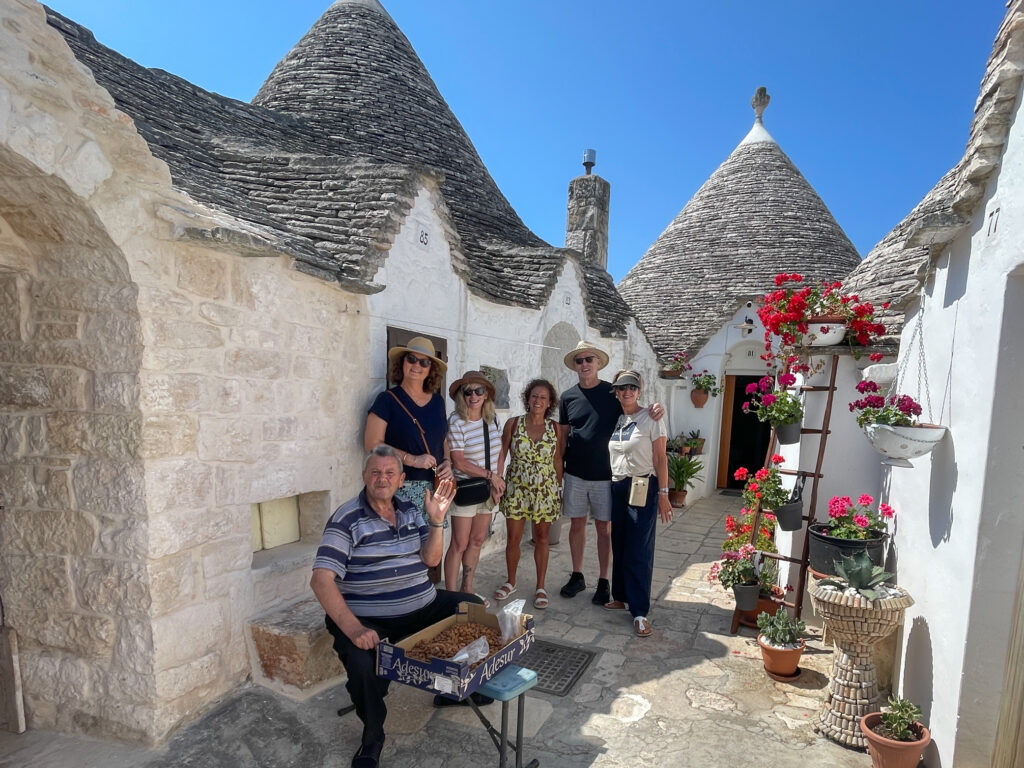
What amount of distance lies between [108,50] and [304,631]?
19.0ft

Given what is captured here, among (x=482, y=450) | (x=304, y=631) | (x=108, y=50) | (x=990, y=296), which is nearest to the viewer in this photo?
(x=990, y=296)

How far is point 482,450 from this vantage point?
4336 mm

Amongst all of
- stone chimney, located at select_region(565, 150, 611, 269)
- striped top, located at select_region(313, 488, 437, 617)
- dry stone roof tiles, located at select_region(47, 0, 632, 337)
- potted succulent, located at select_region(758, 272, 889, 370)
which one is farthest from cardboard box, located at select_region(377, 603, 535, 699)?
stone chimney, located at select_region(565, 150, 611, 269)

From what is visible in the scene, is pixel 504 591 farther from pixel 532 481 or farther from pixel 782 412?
pixel 782 412

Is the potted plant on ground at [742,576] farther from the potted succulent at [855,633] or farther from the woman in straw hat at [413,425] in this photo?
the woman in straw hat at [413,425]

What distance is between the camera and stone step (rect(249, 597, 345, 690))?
3283 mm

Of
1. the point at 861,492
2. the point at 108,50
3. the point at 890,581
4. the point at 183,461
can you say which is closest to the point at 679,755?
the point at 890,581

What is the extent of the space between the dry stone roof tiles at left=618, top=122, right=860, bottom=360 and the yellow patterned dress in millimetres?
6597

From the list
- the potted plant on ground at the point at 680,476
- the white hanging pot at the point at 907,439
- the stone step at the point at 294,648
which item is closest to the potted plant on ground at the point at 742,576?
the white hanging pot at the point at 907,439

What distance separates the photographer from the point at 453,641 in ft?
9.80

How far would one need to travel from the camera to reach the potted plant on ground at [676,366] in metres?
10.5

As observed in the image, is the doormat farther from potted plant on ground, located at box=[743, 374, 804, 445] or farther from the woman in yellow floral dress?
potted plant on ground, located at box=[743, 374, 804, 445]

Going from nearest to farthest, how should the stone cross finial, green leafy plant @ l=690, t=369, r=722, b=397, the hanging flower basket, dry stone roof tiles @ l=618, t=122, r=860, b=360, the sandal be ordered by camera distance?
1. the hanging flower basket
2. the sandal
3. green leafy plant @ l=690, t=369, r=722, b=397
4. dry stone roof tiles @ l=618, t=122, r=860, b=360
5. the stone cross finial

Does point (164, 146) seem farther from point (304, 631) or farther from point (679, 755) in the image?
point (679, 755)
